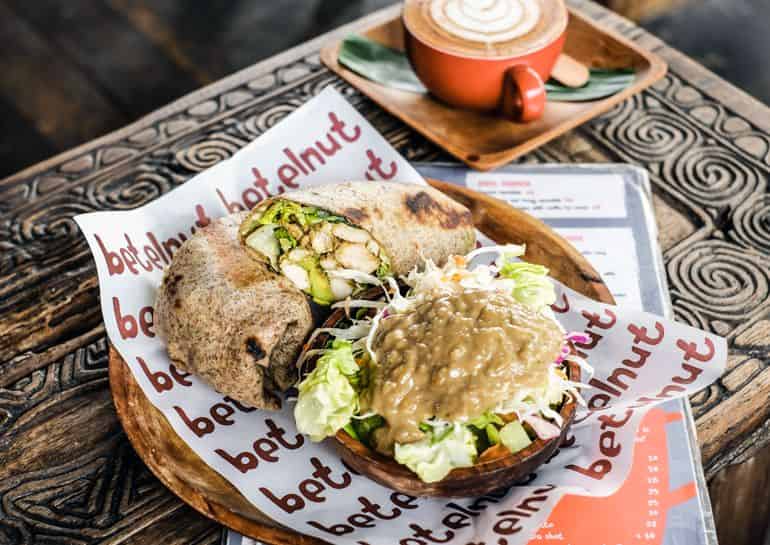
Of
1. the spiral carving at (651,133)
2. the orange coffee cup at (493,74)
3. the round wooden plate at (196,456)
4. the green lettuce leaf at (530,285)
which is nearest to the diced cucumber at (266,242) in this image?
the round wooden plate at (196,456)

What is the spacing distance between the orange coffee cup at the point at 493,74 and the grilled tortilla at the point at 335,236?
1.78 ft

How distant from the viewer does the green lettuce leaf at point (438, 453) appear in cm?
135

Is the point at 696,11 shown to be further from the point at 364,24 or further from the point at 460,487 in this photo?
the point at 460,487

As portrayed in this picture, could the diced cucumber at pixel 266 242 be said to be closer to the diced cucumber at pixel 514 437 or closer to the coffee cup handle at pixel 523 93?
the diced cucumber at pixel 514 437

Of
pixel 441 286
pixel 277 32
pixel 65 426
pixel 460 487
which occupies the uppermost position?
pixel 441 286

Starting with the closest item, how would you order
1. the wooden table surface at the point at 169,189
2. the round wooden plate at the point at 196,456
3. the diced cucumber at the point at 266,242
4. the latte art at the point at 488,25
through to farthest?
the round wooden plate at the point at 196,456, the wooden table surface at the point at 169,189, the diced cucumber at the point at 266,242, the latte art at the point at 488,25

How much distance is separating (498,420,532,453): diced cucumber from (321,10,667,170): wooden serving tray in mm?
906

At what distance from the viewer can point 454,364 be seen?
1367mm

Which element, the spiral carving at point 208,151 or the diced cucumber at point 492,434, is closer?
the diced cucumber at point 492,434

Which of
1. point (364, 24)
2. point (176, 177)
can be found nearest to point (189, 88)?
point (364, 24)

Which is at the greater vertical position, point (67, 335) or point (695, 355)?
point (695, 355)

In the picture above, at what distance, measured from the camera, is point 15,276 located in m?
1.99

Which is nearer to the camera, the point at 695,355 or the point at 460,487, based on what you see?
the point at 460,487

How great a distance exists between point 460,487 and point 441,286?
382 millimetres
